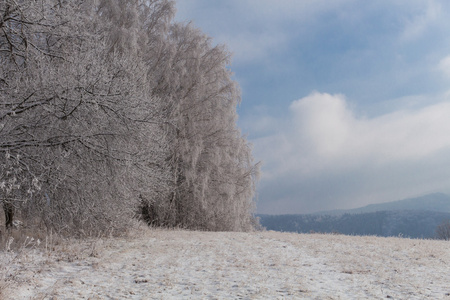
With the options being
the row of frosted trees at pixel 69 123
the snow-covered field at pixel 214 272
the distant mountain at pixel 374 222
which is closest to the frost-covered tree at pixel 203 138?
the row of frosted trees at pixel 69 123

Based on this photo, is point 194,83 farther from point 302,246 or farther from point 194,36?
point 302,246

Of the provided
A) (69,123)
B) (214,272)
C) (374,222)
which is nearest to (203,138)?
(69,123)

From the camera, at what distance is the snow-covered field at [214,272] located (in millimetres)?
4930

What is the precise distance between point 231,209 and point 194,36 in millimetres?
8594

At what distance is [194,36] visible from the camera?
16.7 metres

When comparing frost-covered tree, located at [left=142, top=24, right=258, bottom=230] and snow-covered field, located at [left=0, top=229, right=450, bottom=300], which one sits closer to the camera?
snow-covered field, located at [left=0, top=229, right=450, bottom=300]

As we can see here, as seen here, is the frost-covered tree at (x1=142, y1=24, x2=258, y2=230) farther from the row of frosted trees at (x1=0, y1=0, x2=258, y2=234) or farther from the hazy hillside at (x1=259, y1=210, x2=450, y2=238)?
the hazy hillside at (x1=259, y1=210, x2=450, y2=238)

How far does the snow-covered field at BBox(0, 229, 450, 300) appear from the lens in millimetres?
4930

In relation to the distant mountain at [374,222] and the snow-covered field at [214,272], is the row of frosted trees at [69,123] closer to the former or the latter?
the snow-covered field at [214,272]

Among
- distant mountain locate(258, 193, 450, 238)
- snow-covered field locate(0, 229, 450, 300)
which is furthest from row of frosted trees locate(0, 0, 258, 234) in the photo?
distant mountain locate(258, 193, 450, 238)

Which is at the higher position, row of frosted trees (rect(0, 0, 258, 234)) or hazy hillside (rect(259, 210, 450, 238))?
row of frosted trees (rect(0, 0, 258, 234))

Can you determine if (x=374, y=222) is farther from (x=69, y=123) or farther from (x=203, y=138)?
(x=69, y=123)

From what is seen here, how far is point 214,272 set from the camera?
6.25 metres

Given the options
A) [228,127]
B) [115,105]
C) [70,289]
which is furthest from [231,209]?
[70,289]
